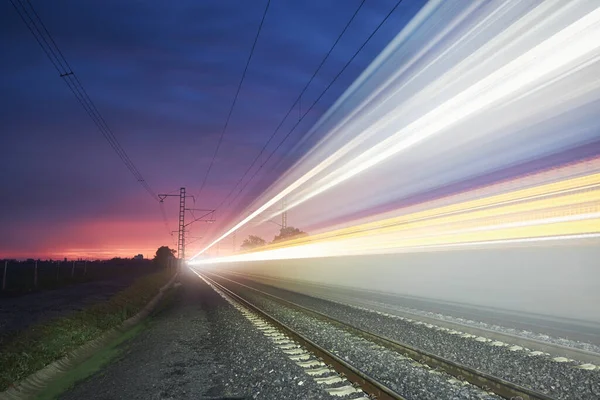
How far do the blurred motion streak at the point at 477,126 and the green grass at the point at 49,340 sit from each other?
15.0m

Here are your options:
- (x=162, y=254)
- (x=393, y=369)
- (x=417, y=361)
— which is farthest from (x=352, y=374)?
(x=162, y=254)

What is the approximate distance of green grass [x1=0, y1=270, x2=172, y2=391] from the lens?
8.45 metres

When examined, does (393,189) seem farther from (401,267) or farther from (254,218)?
(254,218)

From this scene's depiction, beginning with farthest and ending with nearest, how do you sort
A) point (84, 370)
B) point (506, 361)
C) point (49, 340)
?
point (49, 340) → point (84, 370) → point (506, 361)

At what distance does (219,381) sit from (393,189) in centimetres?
1882

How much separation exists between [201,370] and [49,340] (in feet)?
17.2

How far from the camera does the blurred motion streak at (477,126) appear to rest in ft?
43.8

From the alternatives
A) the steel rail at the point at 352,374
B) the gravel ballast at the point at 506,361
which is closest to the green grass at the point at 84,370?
the steel rail at the point at 352,374

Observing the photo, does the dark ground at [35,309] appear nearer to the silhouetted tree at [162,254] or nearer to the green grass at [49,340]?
the green grass at [49,340]

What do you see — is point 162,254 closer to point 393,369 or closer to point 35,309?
point 35,309

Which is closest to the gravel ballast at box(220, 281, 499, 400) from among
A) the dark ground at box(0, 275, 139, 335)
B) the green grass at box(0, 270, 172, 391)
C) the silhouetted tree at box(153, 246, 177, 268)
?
the green grass at box(0, 270, 172, 391)

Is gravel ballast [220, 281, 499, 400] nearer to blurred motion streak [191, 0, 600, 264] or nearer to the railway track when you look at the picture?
the railway track

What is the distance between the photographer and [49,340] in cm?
1086

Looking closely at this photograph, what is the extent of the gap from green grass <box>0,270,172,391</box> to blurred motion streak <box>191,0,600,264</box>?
1502cm
